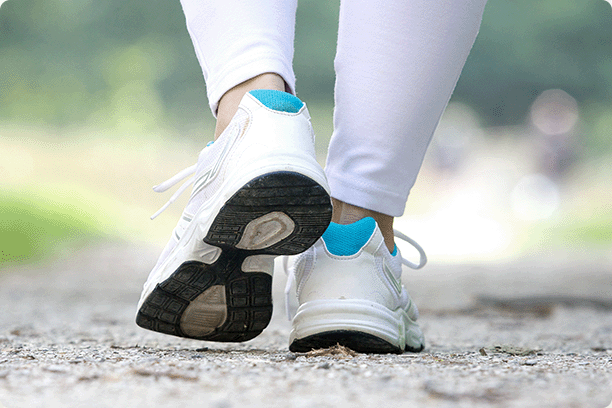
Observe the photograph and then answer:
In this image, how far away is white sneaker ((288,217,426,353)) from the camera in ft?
3.05

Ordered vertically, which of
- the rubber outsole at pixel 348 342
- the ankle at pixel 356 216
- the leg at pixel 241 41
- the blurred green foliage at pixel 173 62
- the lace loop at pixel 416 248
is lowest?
the rubber outsole at pixel 348 342

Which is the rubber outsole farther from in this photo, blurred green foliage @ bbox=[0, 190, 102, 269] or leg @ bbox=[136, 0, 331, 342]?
blurred green foliage @ bbox=[0, 190, 102, 269]

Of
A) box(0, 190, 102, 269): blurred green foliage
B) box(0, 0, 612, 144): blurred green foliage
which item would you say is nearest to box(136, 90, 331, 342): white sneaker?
box(0, 190, 102, 269): blurred green foliage

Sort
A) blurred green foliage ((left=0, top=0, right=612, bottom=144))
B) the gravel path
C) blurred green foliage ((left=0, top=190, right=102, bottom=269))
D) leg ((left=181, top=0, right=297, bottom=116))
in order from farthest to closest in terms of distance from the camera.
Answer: blurred green foliage ((left=0, top=0, right=612, bottom=144)), blurred green foliage ((left=0, top=190, right=102, bottom=269)), leg ((left=181, top=0, right=297, bottom=116)), the gravel path

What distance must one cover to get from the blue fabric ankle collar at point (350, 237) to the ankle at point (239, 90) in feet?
0.80

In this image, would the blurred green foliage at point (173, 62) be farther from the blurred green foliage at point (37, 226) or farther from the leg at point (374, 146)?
the leg at point (374, 146)

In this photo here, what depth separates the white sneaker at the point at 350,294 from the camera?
3.05ft

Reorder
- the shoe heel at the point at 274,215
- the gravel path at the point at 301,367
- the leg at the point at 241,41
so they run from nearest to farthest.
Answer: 1. the gravel path at the point at 301,367
2. the shoe heel at the point at 274,215
3. the leg at the point at 241,41

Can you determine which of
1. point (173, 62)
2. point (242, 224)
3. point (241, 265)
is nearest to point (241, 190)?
point (242, 224)

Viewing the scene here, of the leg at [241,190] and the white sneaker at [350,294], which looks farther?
the white sneaker at [350,294]

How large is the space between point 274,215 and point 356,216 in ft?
0.76

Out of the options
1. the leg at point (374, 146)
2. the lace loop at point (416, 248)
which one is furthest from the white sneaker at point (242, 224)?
the lace loop at point (416, 248)

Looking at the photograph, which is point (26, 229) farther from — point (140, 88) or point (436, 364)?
point (140, 88)

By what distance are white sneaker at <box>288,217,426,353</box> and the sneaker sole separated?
73mm
